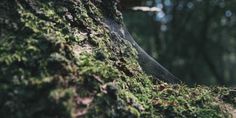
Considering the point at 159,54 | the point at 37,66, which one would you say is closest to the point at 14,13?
the point at 37,66

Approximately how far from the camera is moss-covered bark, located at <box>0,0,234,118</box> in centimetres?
265

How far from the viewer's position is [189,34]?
63.1ft

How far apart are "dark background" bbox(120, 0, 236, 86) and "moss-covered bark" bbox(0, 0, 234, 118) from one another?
1070cm

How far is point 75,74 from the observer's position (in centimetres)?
283

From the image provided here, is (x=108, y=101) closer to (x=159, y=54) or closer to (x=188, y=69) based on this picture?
(x=159, y=54)

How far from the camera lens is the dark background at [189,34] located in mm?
15961

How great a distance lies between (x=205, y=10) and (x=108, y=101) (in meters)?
14.7

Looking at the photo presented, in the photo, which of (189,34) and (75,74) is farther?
(189,34)

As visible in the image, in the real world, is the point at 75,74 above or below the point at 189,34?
below

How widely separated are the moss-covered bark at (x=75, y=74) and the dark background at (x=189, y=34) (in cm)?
1070

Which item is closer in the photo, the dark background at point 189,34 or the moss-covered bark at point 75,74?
the moss-covered bark at point 75,74

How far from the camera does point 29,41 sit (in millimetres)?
2900

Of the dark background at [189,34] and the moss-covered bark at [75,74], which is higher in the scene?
the dark background at [189,34]

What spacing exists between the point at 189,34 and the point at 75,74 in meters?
16.7
